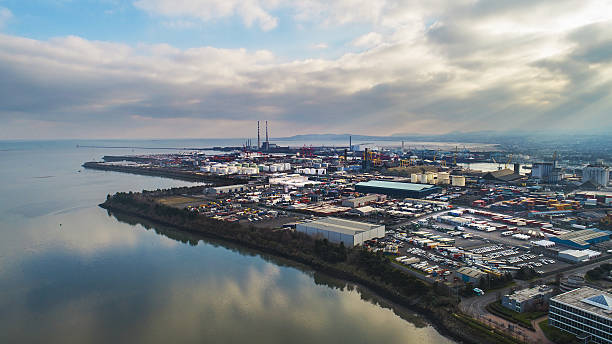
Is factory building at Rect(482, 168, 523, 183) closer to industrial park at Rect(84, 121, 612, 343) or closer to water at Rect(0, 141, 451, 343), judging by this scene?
industrial park at Rect(84, 121, 612, 343)

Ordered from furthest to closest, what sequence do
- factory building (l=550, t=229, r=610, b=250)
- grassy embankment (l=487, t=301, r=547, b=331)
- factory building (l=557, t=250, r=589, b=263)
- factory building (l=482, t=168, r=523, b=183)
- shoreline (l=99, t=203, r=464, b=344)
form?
factory building (l=482, t=168, r=523, b=183), factory building (l=550, t=229, r=610, b=250), factory building (l=557, t=250, r=589, b=263), shoreline (l=99, t=203, r=464, b=344), grassy embankment (l=487, t=301, r=547, b=331)

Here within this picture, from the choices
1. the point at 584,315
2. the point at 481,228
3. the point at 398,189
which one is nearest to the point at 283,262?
the point at 584,315

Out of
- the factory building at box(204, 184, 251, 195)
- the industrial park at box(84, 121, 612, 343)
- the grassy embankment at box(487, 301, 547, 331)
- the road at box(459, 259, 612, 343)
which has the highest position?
the factory building at box(204, 184, 251, 195)

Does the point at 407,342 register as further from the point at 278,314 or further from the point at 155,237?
the point at 155,237

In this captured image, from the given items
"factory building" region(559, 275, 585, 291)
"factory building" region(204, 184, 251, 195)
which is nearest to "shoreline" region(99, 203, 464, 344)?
"factory building" region(559, 275, 585, 291)

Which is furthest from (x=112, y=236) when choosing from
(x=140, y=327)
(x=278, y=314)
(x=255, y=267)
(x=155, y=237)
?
(x=278, y=314)

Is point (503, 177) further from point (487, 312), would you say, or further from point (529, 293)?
point (487, 312)
